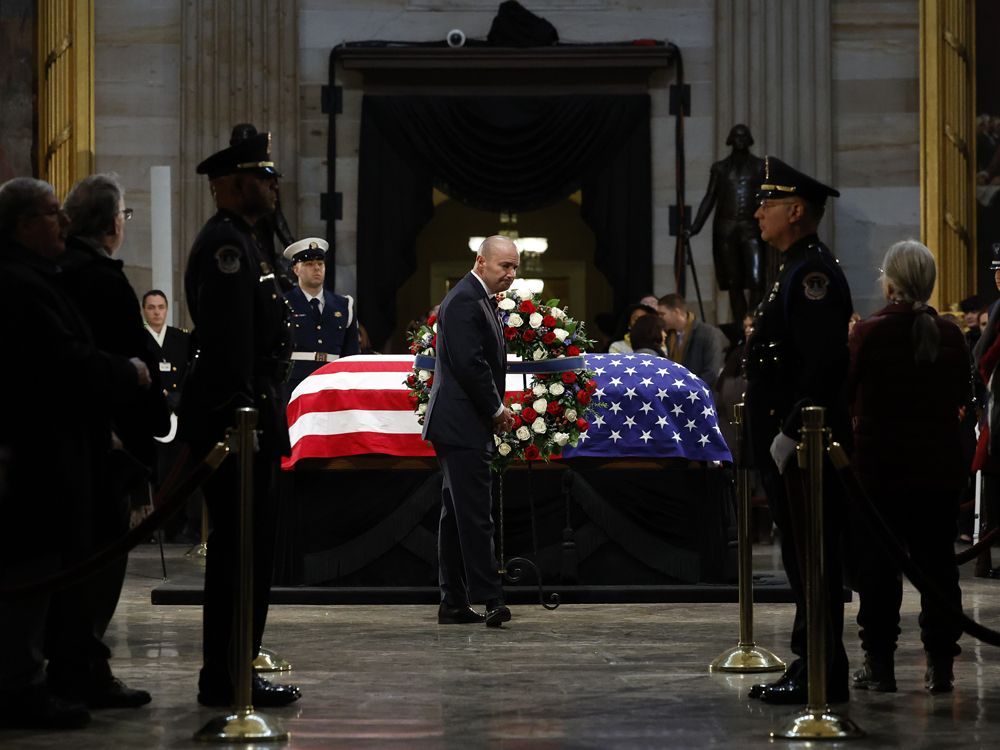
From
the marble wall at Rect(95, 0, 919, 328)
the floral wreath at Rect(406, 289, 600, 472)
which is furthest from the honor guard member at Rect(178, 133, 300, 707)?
the marble wall at Rect(95, 0, 919, 328)

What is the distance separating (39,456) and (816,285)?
8.46 feet

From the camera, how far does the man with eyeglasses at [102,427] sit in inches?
214

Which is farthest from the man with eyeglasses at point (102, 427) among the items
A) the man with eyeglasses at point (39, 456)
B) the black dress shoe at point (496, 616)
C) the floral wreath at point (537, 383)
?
the floral wreath at point (537, 383)

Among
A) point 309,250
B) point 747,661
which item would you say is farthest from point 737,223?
point 747,661

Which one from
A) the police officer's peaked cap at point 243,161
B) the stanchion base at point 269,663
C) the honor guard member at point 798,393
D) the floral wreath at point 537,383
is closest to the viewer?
the honor guard member at point 798,393

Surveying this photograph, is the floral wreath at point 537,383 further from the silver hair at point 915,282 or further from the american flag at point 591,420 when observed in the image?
the silver hair at point 915,282

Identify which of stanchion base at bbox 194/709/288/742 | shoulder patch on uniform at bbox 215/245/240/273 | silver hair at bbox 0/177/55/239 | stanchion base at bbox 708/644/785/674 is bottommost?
stanchion base at bbox 708/644/785/674

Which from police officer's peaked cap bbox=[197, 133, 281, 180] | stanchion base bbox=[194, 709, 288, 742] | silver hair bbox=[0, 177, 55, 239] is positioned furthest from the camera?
police officer's peaked cap bbox=[197, 133, 281, 180]

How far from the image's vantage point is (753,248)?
47.5ft

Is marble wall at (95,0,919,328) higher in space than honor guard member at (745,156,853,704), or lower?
higher

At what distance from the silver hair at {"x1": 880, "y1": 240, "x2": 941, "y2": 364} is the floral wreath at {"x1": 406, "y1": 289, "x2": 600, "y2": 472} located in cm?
280

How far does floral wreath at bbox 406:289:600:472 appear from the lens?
28.1 ft

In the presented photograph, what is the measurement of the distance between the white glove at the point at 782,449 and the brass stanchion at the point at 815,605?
33 centimetres

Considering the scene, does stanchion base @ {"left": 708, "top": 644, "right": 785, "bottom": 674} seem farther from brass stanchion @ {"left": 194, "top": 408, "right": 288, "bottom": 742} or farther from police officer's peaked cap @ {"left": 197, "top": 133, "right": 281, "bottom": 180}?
police officer's peaked cap @ {"left": 197, "top": 133, "right": 281, "bottom": 180}
